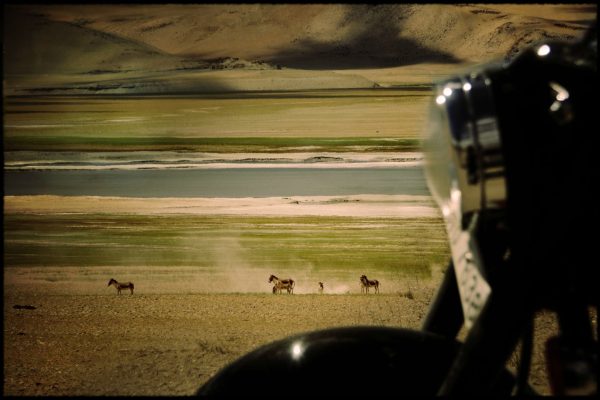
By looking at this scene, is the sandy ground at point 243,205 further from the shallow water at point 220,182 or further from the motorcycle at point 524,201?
the motorcycle at point 524,201

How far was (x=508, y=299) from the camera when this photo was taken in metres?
1.02

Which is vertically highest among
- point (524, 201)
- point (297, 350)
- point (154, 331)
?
point (154, 331)

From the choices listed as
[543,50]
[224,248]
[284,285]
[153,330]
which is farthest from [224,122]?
[543,50]

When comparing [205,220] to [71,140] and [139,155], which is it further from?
[71,140]

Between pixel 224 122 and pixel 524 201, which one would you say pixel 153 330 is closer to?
pixel 524 201

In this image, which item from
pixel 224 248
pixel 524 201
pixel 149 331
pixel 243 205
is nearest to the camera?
pixel 524 201

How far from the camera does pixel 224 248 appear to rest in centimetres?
689

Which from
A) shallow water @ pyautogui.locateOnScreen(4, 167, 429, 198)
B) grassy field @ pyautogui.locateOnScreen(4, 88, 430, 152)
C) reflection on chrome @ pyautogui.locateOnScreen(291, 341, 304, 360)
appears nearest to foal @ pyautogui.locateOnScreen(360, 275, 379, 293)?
reflection on chrome @ pyautogui.locateOnScreen(291, 341, 304, 360)

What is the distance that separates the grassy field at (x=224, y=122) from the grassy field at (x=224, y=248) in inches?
286

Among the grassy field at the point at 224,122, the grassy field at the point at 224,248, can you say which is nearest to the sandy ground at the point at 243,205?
the grassy field at the point at 224,248

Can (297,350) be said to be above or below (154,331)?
below

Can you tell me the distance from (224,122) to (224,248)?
602 inches

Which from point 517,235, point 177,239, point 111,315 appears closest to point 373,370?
point 517,235

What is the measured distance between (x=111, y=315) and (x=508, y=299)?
4.42m
